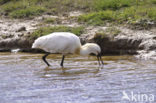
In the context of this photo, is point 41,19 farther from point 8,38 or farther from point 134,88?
point 134,88

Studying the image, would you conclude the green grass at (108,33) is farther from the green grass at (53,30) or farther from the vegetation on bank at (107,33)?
the green grass at (53,30)

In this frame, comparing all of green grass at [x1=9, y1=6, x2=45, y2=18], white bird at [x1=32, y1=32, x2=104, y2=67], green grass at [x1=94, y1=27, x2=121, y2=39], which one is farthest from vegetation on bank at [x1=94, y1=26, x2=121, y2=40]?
green grass at [x1=9, y1=6, x2=45, y2=18]

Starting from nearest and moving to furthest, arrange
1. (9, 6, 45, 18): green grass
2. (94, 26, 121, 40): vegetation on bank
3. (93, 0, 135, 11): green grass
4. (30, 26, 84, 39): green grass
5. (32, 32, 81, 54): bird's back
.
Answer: (32, 32, 81, 54): bird's back < (94, 26, 121, 40): vegetation on bank < (30, 26, 84, 39): green grass < (93, 0, 135, 11): green grass < (9, 6, 45, 18): green grass

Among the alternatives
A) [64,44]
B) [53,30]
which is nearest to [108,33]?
[53,30]

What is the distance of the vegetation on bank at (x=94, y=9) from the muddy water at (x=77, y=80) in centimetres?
228

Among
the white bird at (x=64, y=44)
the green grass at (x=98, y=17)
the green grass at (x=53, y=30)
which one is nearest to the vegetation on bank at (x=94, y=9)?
the green grass at (x=98, y=17)

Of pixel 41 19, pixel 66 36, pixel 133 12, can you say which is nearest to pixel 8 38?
pixel 41 19

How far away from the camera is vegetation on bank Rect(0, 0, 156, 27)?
11211mm

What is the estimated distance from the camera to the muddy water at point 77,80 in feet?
17.9

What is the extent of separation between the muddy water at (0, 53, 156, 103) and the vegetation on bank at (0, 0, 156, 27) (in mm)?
2279

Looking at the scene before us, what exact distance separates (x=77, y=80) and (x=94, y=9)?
6.40m

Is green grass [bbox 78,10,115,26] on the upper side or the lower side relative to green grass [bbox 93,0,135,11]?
lower

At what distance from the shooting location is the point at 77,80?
6734 millimetres

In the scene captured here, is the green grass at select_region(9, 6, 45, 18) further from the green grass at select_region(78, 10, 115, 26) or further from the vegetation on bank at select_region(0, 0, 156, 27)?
the green grass at select_region(78, 10, 115, 26)
